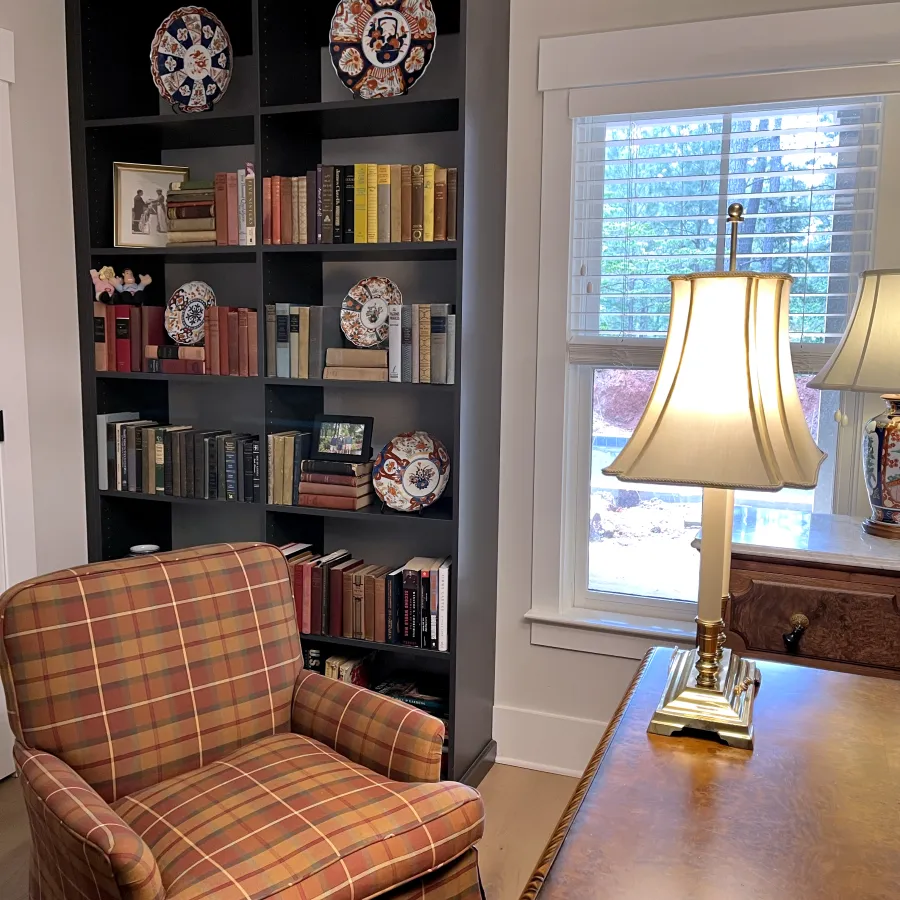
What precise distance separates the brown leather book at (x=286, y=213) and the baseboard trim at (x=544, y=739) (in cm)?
156

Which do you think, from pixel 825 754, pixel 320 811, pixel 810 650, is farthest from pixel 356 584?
pixel 825 754

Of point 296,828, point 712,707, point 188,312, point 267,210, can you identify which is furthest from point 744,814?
point 188,312

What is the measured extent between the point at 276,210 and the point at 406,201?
393mm

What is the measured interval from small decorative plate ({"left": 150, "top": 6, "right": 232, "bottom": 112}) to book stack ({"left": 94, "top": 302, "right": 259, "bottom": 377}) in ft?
2.07

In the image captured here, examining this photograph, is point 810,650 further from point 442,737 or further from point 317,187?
point 317,187

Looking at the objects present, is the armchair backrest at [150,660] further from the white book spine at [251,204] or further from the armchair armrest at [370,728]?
the white book spine at [251,204]

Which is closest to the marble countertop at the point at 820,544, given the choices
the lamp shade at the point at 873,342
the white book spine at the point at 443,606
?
the lamp shade at the point at 873,342

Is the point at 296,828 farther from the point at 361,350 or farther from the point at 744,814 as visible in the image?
the point at 361,350

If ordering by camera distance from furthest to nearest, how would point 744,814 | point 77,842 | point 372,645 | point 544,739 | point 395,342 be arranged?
point 544,739
point 372,645
point 395,342
point 77,842
point 744,814

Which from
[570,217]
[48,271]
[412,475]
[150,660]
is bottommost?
[150,660]

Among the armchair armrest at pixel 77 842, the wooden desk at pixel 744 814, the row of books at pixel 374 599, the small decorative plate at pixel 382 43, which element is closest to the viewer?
the wooden desk at pixel 744 814

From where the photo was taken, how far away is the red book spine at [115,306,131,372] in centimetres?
269

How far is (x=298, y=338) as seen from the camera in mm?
2486

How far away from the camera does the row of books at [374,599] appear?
7.89ft
